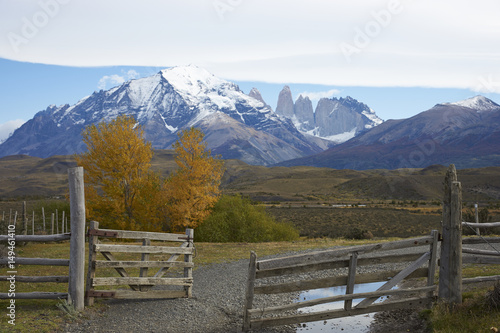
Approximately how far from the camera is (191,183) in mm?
33000

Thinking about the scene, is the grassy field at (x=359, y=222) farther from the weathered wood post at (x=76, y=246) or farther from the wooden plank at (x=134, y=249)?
the weathered wood post at (x=76, y=246)

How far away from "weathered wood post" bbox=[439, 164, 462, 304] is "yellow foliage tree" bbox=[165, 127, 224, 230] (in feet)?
77.7

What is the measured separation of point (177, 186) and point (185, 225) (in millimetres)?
3126

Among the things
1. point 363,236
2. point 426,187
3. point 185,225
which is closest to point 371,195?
point 426,187

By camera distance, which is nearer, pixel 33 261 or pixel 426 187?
pixel 33 261

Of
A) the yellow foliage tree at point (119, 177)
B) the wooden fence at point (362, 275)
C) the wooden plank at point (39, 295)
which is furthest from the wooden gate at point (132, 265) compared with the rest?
the yellow foliage tree at point (119, 177)

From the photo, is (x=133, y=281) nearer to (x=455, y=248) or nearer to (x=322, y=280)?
(x=322, y=280)

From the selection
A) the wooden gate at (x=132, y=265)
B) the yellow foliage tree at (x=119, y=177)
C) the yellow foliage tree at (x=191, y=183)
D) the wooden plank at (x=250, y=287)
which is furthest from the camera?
the yellow foliage tree at (x=191, y=183)

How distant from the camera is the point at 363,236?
37.8m

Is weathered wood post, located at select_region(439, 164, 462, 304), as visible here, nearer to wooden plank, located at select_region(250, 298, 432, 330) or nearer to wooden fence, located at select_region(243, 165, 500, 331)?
wooden fence, located at select_region(243, 165, 500, 331)

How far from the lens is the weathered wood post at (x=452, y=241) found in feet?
32.4

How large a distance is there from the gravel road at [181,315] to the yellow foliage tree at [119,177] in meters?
19.5

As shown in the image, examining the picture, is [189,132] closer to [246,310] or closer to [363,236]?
[363,236]

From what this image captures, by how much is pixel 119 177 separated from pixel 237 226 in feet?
33.8
